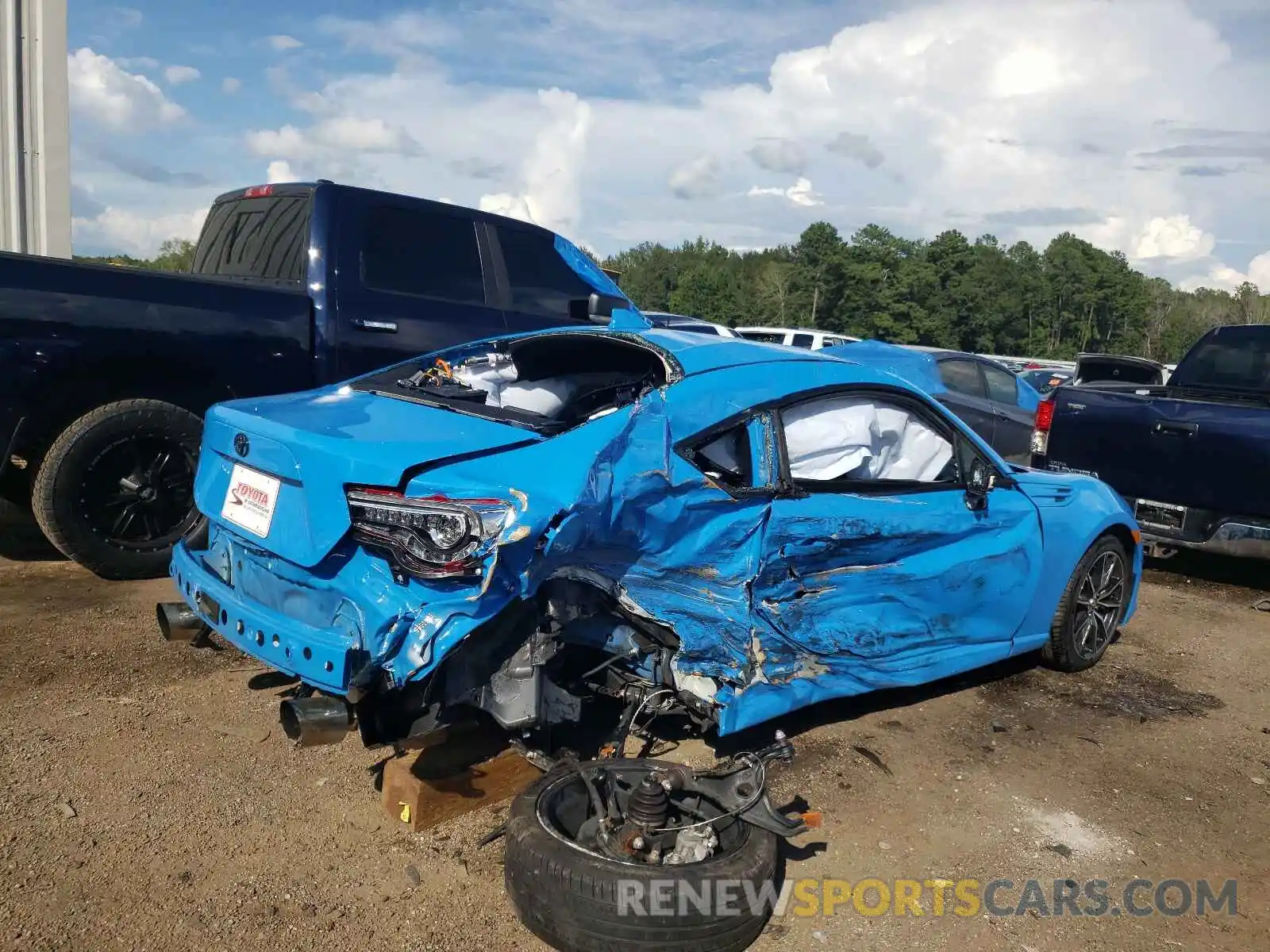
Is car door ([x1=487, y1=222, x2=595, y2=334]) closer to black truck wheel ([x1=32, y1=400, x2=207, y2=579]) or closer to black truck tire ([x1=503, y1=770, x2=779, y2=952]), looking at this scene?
black truck wheel ([x1=32, y1=400, x2=207, y2=579])

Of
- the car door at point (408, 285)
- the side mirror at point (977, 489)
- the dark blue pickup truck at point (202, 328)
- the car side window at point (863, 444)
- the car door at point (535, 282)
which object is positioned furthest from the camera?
the car door at point (535, 282)

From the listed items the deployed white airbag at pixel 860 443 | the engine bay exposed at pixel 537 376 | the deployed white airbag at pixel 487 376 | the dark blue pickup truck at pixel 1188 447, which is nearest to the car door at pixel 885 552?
the deployed white airbag at pixel 860 443

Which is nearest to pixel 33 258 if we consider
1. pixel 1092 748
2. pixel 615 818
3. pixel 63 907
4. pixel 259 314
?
pixel 259 314

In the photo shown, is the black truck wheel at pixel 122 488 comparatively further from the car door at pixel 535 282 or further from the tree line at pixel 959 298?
the tree line at pixel 959 298

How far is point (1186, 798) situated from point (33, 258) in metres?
5.41

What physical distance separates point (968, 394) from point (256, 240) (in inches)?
288

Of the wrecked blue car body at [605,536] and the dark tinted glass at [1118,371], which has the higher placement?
the dark tinted glass at [1118,371]

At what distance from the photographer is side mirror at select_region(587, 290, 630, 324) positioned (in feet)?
19.0

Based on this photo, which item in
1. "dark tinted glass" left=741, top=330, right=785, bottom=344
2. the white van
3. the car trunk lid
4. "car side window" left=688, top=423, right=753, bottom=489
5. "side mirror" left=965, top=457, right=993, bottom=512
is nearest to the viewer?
the car trunk lid

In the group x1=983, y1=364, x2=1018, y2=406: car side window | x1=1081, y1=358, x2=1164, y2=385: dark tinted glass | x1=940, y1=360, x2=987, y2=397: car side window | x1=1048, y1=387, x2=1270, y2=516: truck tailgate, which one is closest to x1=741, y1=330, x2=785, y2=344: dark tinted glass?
x1=1081, y1=358, x2=1164, y2=385: dark tinted glass

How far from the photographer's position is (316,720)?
270 centimetres

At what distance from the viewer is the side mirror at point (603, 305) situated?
578 cm

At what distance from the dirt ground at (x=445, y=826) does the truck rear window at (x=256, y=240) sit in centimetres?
192

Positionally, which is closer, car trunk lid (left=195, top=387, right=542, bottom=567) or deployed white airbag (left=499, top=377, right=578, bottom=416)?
car trunk lid (left=195, top=387, right=542, bottom=567)
